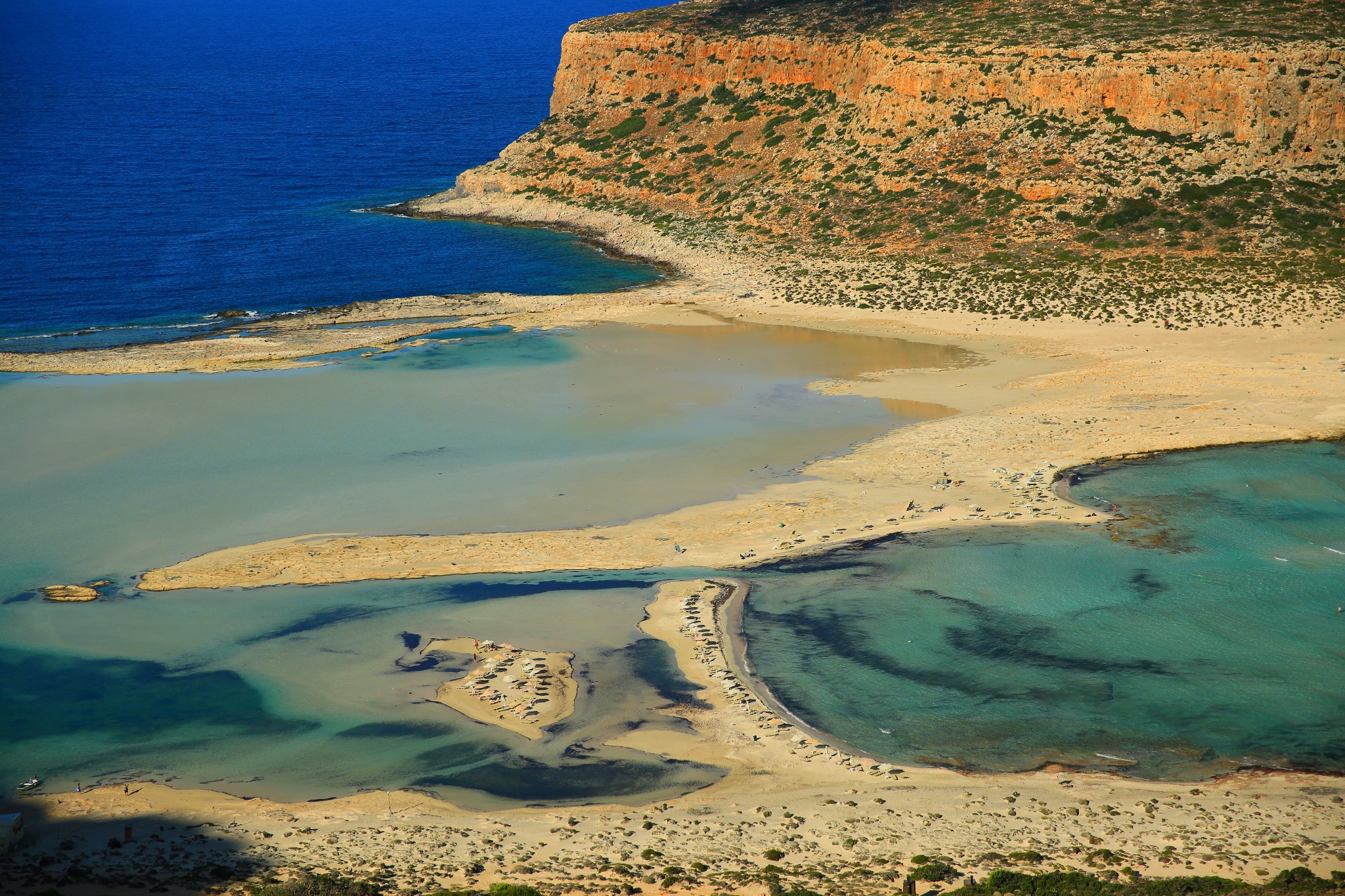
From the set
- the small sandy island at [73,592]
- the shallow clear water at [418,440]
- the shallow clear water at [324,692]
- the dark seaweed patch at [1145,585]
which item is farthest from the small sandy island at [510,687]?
the dark seaweed patch at [1145,585]

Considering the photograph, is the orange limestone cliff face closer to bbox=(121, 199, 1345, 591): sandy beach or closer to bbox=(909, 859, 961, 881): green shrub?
bbox=(121, 199, 1345, 591): sandy beach

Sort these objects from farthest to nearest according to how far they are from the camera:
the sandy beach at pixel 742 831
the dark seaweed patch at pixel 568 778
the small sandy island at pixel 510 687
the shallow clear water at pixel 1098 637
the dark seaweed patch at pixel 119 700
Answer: the dark seaweed patch at pixel 119 700, the small sandy island at pixel 510 687, the shallow clear water at pixel 1098 637, the dark seaweed patch at pixel 568 778, the sandy beach at pixel 742 831

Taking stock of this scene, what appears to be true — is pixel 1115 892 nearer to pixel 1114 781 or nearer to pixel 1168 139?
pixel 1114 781

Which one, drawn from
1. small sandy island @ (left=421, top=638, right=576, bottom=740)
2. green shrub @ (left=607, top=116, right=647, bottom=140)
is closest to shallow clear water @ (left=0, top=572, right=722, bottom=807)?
small sandy island @ (left=421, top=638, right=576, bottom=740)

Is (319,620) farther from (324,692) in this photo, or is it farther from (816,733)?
(816,733)

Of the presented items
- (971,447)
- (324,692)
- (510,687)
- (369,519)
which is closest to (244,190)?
(369,519)

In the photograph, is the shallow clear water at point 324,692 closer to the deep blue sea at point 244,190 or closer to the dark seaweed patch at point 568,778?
the dark seaweed patch at point 568,778

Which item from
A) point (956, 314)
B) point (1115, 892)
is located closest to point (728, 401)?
point (956, 314)
